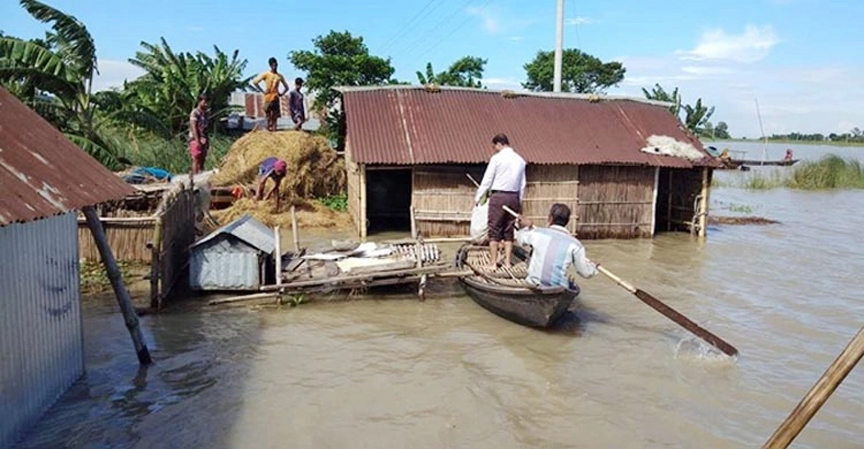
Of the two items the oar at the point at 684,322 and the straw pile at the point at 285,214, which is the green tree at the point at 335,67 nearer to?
the straw pile at the point at 285,214

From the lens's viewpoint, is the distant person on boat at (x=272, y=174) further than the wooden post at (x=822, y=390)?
Yes

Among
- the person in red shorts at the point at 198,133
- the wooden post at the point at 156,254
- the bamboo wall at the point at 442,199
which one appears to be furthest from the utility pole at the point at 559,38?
the wooden post at the point at 156,254

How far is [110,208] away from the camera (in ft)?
30.9

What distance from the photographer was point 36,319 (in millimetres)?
4594

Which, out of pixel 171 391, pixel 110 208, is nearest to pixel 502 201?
pixel 171 391

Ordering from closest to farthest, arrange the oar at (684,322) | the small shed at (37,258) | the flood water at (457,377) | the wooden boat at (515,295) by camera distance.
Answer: the small shed at (37,258) → the flood water at (457,377) → the oar at (684,322) → the wooden boat at (515,295)

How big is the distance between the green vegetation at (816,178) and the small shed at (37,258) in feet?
94.7

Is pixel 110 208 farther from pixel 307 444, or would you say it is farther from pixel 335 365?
pixel 307 444

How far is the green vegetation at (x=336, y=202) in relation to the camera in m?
15.3

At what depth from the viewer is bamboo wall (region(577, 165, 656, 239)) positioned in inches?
543

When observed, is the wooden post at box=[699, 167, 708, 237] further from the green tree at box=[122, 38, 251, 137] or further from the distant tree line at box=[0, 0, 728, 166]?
the green tree at box=[122, 38, 251, 137]

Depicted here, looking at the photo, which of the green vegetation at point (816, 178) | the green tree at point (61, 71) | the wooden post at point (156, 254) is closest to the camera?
the wooden post at point (156, 254)

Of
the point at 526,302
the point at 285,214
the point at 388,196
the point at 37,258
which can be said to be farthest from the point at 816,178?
the point at 37,258

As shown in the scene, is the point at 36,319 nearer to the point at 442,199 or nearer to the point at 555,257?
the point at 555,257
